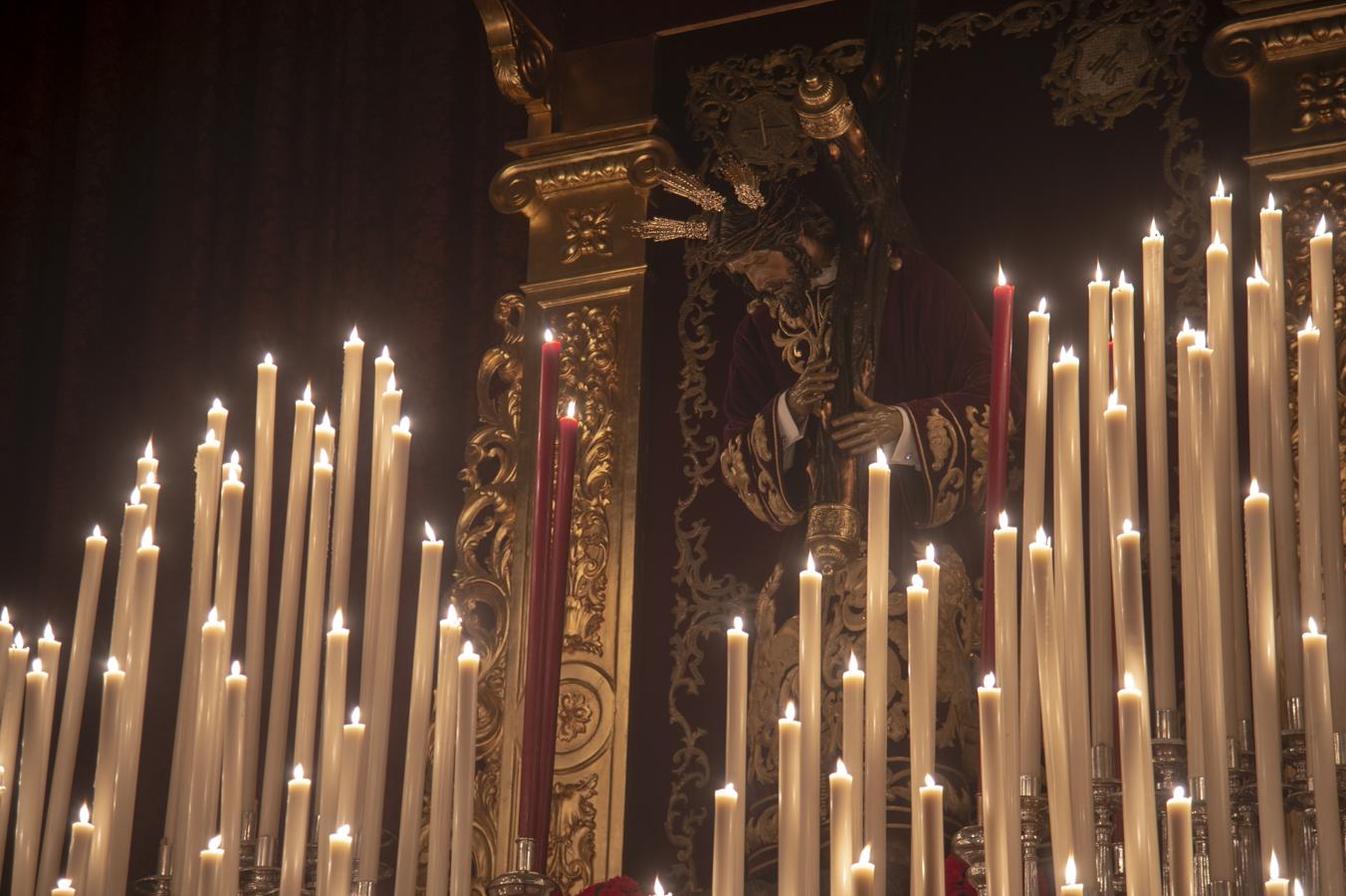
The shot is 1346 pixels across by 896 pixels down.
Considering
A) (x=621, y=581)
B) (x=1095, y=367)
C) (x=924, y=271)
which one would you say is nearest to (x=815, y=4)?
(x=924, y=271)

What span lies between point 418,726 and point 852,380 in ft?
3.44

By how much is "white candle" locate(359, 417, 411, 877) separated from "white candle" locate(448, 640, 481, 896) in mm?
12

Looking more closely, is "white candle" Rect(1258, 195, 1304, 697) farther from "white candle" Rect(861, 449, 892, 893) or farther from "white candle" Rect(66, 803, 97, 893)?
"white candle" Rect(66, 803, 97, 893)

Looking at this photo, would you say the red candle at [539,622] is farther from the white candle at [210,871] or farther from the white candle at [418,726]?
the white candle at [210,871]

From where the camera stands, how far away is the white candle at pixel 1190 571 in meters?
1.80

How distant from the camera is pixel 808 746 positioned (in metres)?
1.78

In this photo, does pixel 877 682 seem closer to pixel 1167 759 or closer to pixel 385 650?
pixel 1167 759

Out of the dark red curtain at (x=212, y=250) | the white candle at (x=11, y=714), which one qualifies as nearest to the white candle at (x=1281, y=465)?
the white candle at (x=11, y=714)

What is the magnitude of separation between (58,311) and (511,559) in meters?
1.22

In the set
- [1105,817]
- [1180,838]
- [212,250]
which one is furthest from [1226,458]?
[212,250]

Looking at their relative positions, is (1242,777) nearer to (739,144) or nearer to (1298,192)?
(1298,192)

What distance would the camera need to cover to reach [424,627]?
2117mm

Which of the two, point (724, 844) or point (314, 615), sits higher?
point (314, 615)

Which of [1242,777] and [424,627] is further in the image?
[424,627]
